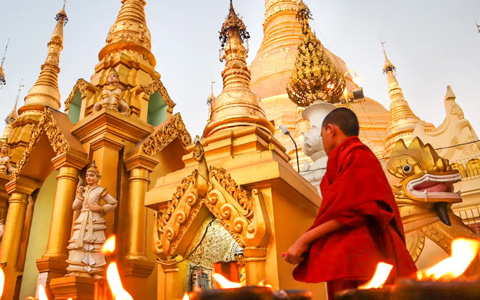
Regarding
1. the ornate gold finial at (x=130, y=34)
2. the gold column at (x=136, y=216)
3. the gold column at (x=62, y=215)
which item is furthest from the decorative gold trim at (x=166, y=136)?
the ornate gold finial at (x=130, y=34)

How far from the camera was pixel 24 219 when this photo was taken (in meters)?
6.11

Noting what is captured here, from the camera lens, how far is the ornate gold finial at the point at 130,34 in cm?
741

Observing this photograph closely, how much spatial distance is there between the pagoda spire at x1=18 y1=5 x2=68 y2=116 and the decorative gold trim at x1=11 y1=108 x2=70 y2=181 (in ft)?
12.8

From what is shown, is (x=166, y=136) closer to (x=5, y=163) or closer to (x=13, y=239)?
(x=13, y=239)

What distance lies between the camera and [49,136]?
18.5 feet

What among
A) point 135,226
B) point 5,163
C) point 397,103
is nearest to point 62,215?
point 135,226

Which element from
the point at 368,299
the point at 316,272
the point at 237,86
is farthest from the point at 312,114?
the point at 368,299

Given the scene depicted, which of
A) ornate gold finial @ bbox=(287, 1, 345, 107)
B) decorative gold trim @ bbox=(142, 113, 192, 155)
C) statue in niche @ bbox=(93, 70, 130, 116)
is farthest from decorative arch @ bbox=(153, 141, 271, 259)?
statue in niche @ bbox=(93, 70, 130, 116)

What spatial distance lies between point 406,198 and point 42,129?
536cm

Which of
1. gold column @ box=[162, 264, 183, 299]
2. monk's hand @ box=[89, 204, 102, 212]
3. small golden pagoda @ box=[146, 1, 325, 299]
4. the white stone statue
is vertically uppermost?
the white stone statue

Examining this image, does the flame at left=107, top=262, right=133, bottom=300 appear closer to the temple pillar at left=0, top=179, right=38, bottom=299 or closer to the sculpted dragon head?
the sculpted dragon head

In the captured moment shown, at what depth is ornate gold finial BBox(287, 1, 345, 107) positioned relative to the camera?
4.75 m

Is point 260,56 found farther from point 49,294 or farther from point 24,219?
point 49,294

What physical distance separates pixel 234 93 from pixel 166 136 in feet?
6.67
